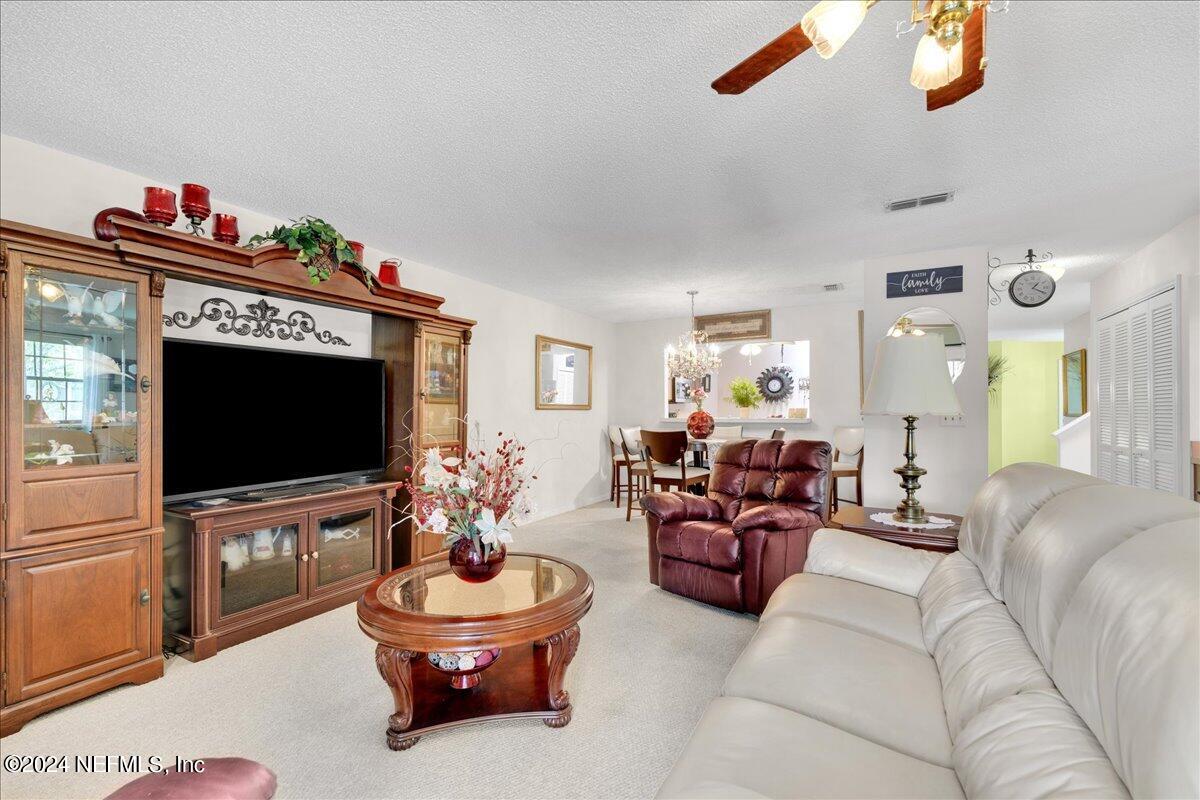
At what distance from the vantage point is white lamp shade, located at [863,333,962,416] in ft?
8.43

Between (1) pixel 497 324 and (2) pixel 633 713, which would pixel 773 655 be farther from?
(1) pixel 497 324

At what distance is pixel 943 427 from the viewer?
4.00 meters

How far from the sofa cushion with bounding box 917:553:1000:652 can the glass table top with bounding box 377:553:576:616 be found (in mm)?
1263

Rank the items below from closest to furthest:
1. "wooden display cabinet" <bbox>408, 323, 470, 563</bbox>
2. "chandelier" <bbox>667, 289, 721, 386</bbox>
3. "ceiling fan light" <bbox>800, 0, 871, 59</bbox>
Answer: "ceiling fan light" <bbox>800, 0, 871, 59</bbox> → "wooden display cabinet" <bbox>408, 323, 470, 563</bbox> → "chandelier" <bbox>667, 289, 721, 386</bbox>

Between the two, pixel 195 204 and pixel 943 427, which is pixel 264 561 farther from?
pixel 943 427

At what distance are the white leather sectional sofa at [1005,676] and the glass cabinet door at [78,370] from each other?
267 centimetres

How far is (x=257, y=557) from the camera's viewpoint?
2.85 metres

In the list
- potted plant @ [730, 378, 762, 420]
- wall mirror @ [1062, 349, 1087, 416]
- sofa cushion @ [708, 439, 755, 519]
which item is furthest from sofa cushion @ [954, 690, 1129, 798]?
wall mirror @ [1062, 349, 1087, 416]

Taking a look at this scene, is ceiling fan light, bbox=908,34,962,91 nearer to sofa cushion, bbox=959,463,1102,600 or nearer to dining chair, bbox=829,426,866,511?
sofa cushion, bbox=959,463,1102,600

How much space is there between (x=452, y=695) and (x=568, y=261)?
3152 millimetres

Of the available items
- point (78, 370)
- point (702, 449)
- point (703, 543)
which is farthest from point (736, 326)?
point (78, 370)

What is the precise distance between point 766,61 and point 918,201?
2264 millimetres

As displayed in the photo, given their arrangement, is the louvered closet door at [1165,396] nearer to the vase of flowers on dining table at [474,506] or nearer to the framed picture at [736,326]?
the framed picture at [736,326]

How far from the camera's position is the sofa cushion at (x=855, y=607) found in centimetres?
175
